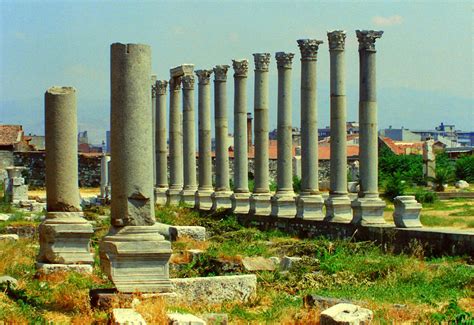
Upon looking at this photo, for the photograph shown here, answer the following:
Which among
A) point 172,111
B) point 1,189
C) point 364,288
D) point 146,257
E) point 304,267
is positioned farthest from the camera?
point 1,189

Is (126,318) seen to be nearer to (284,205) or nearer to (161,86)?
(284,205)

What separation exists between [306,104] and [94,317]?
18021mm

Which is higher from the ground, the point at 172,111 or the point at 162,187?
the point at 172,111

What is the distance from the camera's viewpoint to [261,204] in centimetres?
3409

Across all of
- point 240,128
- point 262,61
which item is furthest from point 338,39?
point 240,128

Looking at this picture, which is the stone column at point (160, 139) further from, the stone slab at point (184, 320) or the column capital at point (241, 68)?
the stone slab at point (184, 320)

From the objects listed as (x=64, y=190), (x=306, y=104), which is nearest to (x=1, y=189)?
(x=306, y=104)

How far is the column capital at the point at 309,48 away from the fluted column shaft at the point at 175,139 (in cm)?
1417

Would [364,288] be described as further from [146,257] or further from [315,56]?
[315,56]

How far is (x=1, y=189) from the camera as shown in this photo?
53.3m

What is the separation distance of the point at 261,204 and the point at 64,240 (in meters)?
16.1

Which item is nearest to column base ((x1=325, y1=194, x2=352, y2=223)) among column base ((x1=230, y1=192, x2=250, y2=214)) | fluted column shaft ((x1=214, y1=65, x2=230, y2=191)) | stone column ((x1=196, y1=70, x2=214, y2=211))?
column base ((x1=230, y1=192, x2=250, y2=214))

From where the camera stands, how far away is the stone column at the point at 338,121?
27828 mm

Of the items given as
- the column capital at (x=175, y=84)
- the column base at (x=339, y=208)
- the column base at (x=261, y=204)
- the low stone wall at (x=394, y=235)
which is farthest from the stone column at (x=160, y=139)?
the column base at (x=339, y=208)
